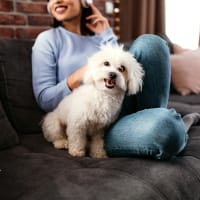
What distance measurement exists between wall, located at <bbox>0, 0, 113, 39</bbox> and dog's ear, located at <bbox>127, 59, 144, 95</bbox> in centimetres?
112

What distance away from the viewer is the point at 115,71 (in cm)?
136

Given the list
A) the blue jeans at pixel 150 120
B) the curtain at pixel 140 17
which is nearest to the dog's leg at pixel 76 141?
the blue jeans at pixel 150 120

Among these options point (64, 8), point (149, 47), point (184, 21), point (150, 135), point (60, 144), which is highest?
point (64, 8)

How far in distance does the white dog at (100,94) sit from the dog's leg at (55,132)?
0.06 m

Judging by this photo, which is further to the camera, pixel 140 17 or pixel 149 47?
pixel 140 17

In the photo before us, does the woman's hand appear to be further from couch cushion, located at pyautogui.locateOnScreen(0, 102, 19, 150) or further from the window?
the window

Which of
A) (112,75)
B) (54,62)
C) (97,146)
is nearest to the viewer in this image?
(112,75)

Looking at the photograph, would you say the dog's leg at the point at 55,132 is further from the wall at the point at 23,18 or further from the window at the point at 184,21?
the window at the point at 184,21

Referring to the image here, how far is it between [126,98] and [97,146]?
278mm

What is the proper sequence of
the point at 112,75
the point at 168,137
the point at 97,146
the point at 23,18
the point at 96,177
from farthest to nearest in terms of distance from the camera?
1. the point at 23,18
2. the point at 97,146
3. the point at 112,75
4. the point at 168,137
5. the point at 96,177

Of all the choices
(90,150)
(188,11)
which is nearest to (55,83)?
(90,150)

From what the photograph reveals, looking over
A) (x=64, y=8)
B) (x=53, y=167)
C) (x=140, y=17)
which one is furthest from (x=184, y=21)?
(x=53, y=167)

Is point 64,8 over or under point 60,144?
over

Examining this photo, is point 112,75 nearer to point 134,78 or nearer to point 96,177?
point 134,78
